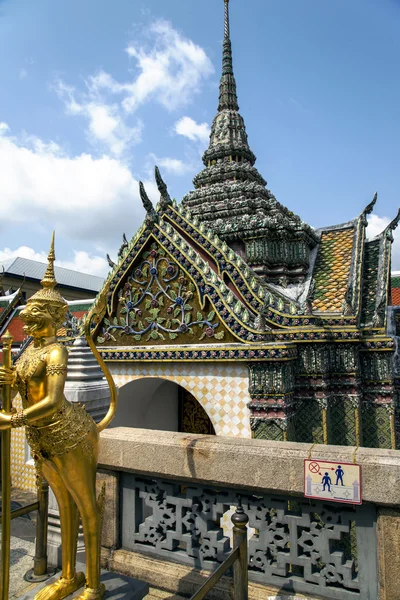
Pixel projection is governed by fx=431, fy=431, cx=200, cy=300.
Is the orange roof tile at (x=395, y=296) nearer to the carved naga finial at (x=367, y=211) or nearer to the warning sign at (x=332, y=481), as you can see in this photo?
the carved naga finial at (x=367, y=211)

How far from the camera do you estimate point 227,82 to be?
53.0ft

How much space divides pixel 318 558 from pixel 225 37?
707 inches

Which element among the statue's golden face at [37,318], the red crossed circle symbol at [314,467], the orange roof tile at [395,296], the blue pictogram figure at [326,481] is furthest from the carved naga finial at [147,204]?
the orange roof tile at [395,296]

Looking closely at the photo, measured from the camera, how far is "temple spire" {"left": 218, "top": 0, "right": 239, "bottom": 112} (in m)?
15.9

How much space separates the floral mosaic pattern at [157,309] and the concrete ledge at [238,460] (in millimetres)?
4432

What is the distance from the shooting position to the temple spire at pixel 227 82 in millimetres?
15867

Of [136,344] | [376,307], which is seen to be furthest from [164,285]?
[376,307]

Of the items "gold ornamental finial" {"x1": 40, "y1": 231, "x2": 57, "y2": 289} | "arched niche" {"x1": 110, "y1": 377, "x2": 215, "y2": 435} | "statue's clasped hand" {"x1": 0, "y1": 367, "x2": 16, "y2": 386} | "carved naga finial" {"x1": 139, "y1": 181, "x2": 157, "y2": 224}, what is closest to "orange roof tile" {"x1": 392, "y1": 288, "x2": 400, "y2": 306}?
"arched niche" {"x1": 110, "y1": 377, "x2": 215, "y2": 435}

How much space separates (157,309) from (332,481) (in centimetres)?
649

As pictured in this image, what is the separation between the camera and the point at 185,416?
39.8 ft

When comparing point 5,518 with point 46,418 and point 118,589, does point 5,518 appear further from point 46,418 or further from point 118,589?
point 118,589

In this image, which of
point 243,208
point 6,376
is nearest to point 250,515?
point 6,376

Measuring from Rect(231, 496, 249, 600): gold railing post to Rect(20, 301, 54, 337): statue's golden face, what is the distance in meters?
2.02

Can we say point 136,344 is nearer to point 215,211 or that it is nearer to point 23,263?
point 215,211
